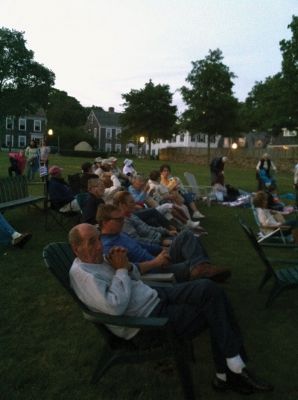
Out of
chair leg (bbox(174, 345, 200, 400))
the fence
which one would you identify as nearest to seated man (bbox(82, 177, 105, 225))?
chair leg (bbox(174, 345, 200, 400))

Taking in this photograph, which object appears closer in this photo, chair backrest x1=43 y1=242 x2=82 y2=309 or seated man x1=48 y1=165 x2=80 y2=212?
chair backrest x1=43 y1=242 x2=82 y2=309

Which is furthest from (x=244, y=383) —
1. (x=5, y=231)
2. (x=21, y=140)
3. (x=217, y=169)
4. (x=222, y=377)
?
(x=21, y=140)

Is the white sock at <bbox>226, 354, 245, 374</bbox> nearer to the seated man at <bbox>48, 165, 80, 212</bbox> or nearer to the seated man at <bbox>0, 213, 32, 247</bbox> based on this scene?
the seated man at <bbox>0, 213, 32, 247</bbox>

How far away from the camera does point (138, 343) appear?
3.25 meters

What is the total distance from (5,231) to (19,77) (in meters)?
51.8

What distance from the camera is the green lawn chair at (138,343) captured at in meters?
3.08

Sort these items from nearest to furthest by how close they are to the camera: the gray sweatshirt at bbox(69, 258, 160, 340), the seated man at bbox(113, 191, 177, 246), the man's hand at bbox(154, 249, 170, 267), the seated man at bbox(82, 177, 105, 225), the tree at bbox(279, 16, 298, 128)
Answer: the gray sweatshirt at bbox(69, 258, 160, 340)
the man's hand at bbox(154, 249, 170, 267)
the seated man at bbox(113, 191, 177, 246)
the seated man at bbox(82, 177, 105, 225)
the tree at bbox(279, 16, 298, 128)

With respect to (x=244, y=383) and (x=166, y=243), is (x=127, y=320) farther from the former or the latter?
(x=166, y=243)

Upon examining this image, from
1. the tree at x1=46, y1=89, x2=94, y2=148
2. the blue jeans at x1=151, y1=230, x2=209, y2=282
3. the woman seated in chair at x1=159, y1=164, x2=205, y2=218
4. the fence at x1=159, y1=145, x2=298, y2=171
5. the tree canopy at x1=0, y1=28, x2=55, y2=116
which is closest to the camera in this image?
the blue jeans at x1=151, y1=230, x2=209, y2=282

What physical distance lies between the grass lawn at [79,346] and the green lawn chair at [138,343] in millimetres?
282

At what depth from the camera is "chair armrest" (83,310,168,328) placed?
9.95ft

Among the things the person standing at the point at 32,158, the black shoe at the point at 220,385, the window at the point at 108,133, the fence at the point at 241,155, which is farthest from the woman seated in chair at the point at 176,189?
the window at the point at 108,133

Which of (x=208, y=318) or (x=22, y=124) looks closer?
(x=208, y=318)

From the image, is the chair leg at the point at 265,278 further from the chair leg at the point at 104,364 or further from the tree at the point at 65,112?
the tree at the point at 65,112
